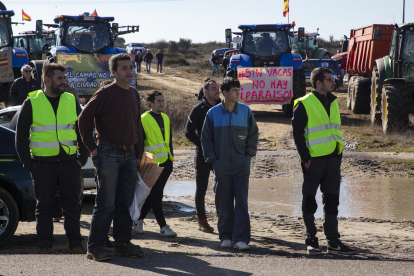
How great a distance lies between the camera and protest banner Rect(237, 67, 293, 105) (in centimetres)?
1534

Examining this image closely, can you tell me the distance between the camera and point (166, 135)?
593cm

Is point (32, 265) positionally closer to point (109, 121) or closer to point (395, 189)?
point (109, 121)

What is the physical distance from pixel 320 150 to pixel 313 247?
0.98 m

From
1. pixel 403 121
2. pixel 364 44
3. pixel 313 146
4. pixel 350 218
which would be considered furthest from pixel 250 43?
pixel 313 146

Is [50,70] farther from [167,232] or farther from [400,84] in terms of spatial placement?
[400,84]

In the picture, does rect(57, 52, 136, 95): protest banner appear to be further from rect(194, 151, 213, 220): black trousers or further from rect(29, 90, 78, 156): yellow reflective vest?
rect(29, 90, 78, 156): yellow reflective vest

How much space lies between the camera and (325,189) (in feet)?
17.0

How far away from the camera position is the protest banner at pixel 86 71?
14.5 meters

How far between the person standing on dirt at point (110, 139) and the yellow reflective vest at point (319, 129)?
1767 millimetres

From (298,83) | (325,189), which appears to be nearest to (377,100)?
(298,83)

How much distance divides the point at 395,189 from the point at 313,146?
13.8ft

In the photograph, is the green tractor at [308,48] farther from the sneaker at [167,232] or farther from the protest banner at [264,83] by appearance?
the sneaker at [167,232]

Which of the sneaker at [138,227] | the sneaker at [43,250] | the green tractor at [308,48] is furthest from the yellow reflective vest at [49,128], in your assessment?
the green tractor at [308,48]

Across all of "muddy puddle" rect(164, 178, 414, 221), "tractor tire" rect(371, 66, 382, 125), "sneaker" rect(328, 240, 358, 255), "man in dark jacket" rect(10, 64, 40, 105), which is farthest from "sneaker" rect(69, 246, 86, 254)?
"tractor tire" rect(371, 66, 382, 125)
